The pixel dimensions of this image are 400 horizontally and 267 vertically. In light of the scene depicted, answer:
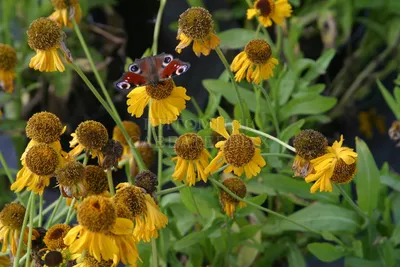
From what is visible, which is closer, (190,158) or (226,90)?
(190,158)

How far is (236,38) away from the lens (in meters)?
1.01

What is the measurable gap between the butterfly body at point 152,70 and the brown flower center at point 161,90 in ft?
0.13

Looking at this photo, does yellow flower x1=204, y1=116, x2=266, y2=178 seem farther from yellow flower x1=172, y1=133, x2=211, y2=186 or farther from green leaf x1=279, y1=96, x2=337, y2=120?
green leaf x1=279, y1=96, x2=337, y2=120

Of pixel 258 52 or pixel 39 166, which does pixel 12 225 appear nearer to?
pixel 39 166

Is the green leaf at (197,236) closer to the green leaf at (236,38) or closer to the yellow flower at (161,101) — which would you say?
the yellow flower at (161,101)

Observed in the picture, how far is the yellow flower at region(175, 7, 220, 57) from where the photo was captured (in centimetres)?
63

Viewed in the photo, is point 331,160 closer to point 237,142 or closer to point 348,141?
point 237,142

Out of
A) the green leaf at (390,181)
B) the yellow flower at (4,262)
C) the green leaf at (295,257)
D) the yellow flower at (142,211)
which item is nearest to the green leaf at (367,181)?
the green leaf at (390,181)

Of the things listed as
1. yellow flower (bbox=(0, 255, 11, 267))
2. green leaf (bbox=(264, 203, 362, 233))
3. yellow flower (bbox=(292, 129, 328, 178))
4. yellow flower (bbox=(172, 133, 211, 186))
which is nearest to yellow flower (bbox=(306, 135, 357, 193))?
yellow flower (bbox=(292, 129, 328, 178))

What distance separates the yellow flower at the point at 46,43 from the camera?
24.9 inches

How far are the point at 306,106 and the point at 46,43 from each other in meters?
0.40

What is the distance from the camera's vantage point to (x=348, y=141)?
1.22 m

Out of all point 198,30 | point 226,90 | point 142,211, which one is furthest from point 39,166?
point 226,90

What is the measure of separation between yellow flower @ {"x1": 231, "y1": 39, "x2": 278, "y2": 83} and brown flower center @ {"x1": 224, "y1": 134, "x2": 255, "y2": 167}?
0.09 m
